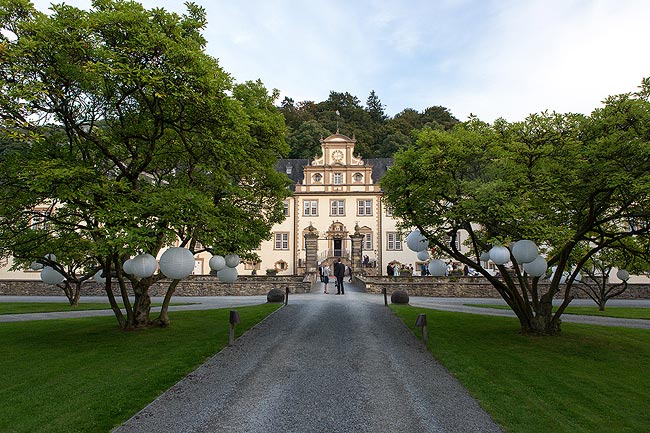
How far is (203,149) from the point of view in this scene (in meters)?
13.6

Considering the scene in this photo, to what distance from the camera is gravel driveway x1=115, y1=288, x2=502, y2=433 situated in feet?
20.4

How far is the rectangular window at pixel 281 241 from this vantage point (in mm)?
48156

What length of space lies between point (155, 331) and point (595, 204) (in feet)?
44.5

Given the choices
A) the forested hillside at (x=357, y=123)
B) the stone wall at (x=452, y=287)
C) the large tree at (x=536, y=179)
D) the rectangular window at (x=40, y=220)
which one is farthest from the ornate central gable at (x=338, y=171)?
the rectangular window at (x=40, y=220)

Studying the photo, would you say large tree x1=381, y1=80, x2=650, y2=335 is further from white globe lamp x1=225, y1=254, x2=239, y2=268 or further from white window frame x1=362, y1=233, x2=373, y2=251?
white window frame x1=362, y1=233, x2=373, y2=251

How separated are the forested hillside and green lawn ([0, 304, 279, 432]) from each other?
47.1 metres

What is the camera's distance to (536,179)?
11516mm

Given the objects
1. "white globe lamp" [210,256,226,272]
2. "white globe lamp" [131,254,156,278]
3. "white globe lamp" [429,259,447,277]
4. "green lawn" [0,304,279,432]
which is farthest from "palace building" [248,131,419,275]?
"white globe lamp" [131,254,156,278]

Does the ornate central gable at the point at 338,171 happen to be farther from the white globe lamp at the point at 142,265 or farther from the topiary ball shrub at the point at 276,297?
the white globe lamp at the point at 142,265

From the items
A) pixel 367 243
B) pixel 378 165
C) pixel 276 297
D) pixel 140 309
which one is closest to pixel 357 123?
pixel 378 165

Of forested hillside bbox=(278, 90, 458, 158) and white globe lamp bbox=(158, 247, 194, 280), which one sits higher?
forested hillside bbox=(278, 90, 458, 158)

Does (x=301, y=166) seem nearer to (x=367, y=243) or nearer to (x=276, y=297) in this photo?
(x=367, y=243)

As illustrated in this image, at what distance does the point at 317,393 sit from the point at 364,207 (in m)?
41.1

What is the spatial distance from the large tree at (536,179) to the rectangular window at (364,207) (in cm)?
3401
